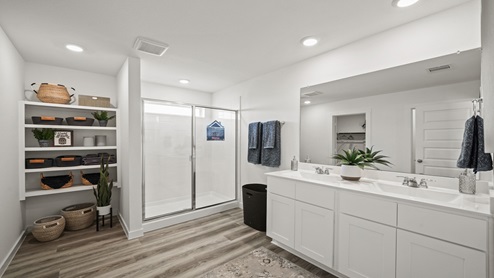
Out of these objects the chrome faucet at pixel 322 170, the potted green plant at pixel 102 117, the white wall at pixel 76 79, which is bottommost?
the chrome faucet at pixel 322 170

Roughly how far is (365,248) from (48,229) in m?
3.50

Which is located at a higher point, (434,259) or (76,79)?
(76,79)

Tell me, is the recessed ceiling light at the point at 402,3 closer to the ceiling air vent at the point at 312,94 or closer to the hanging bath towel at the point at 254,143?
the ceiling air vent at the point at 312,94

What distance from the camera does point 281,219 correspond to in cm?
234

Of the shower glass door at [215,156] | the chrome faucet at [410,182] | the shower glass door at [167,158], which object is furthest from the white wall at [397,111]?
the shower glass door at [167,158]

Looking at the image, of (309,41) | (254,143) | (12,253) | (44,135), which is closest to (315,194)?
(254,143)

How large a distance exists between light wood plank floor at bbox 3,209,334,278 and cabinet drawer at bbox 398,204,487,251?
38.2 inches

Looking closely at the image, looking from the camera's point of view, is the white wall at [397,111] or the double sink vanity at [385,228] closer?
the double sink vanity at [385,228]

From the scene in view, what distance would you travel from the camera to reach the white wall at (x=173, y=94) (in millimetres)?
3779

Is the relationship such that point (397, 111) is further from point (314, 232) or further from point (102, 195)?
point (102, 195)

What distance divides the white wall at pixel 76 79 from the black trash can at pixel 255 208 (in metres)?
2.76

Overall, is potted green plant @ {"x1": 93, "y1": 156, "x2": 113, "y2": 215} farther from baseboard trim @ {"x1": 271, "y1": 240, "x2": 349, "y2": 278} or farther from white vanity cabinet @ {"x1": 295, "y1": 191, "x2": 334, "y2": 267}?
white vanity cabinet @ {"x1": 295, "y1": 191, "x2": 334, "y2": 267}

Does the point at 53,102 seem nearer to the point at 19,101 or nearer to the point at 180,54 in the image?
the point at 19,101

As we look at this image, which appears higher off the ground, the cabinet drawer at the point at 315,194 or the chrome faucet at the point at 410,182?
the chrome faucet at the point at 410,182
